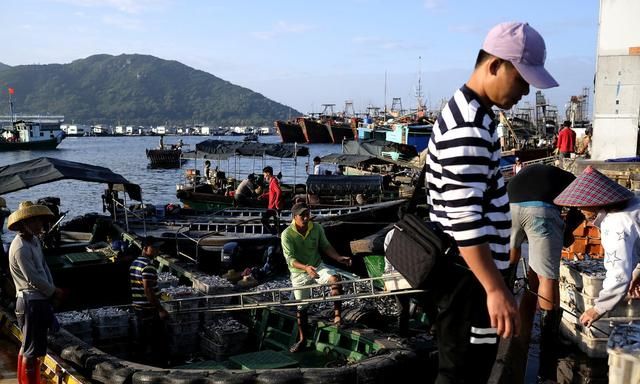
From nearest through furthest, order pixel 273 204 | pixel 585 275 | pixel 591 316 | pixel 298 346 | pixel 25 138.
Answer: pixel 591 316, pixel 585 275, pixel 298 346, pixel 273 204, pixel 25 138

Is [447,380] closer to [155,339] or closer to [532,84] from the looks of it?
[532,84]

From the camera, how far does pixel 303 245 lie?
304 inches

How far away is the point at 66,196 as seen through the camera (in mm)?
42281

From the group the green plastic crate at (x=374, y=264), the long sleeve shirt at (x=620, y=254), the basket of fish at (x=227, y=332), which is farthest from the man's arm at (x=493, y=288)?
the green plastic crate at (x=374, y=264)

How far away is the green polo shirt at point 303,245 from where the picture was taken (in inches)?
300

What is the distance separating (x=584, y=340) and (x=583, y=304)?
1.29ft

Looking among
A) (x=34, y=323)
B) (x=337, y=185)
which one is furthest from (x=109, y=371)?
(x=337, y=185)

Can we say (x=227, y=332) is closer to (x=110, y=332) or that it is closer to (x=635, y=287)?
(x=110, y=332)

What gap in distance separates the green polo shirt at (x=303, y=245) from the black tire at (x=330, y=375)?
215 centimetres

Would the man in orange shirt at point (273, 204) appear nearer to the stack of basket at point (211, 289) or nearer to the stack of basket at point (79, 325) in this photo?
the stack of basket at point (211, 289)

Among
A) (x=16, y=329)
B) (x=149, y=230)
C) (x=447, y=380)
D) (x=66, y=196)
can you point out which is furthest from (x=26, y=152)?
(x=447, y=380)

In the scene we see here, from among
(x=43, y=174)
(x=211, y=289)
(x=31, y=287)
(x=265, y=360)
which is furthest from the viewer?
(x=43, y=174)

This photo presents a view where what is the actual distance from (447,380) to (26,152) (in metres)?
92.9

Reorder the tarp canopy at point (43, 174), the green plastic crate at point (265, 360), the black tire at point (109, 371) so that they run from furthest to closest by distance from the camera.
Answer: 1. the tarp canopy at point (43, 174)
2. the green plastic crate at point (265, 360)
3. the black tire at point (109, 371)
